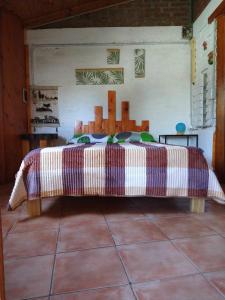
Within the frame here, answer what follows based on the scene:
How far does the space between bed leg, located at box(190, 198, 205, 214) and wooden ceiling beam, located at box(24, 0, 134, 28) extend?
327 centimetres

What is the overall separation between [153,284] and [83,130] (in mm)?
3206

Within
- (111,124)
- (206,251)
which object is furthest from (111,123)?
(206,251)

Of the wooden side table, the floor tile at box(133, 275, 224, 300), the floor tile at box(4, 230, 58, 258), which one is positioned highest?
the wooden side table

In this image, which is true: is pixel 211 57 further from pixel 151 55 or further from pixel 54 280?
pixel 54 280

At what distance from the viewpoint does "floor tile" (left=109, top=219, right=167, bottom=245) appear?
4.80 feet

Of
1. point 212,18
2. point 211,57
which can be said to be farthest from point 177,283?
point 212,18

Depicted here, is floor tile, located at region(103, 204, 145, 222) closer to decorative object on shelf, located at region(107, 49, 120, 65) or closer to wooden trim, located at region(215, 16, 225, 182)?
wooden trim, located at region(215, 16, 225, 182)

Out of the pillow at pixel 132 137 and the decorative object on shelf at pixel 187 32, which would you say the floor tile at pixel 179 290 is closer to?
the pillow at pixel 132 137

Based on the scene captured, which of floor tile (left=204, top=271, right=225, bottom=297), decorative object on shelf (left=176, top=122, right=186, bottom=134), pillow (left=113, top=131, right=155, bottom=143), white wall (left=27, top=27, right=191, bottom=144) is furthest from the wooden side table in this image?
floor tile (left=204, top=271, right=225, bottom=297)

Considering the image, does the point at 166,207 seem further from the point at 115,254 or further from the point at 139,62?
the point at 139,62

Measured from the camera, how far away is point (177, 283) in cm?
102

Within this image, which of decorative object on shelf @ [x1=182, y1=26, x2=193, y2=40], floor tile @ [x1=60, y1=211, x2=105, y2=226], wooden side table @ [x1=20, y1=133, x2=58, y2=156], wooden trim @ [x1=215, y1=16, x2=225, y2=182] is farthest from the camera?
decorative object on shelf @ [x1=182, y1=26, x2=193, y2=40]

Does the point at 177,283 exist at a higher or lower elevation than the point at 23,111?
lower

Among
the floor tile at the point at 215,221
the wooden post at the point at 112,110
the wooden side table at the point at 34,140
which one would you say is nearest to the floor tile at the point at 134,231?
the floor tile at the point at 215,221
